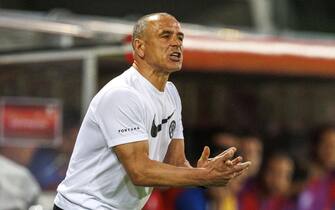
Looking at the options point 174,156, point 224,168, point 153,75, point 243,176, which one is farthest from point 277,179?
point 224,168

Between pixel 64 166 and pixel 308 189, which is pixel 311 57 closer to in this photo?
pixel 308 189

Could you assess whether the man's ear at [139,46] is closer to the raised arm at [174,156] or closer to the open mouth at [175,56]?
the open mouth at [175,56]

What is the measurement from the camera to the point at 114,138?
4707 millimetres

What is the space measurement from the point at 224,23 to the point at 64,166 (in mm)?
3228

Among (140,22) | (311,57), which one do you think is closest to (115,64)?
(311,57)

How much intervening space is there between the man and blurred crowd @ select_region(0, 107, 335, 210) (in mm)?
2054

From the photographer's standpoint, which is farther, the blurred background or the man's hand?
the blurred background

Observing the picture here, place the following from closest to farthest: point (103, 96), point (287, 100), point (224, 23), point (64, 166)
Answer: point (103, 96), point (64, 166), point (287, 100), point (224, 23)

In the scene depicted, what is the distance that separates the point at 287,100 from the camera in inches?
385

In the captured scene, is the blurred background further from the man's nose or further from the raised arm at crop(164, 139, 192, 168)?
the man's nose

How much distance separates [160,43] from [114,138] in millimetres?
471

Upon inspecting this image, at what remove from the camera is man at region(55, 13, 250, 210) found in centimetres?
465

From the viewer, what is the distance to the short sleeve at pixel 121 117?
4688mm

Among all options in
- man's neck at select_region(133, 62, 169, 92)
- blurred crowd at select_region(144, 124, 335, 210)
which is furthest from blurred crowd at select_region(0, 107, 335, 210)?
man's neck at select_region(133, 62, 169, 92)
